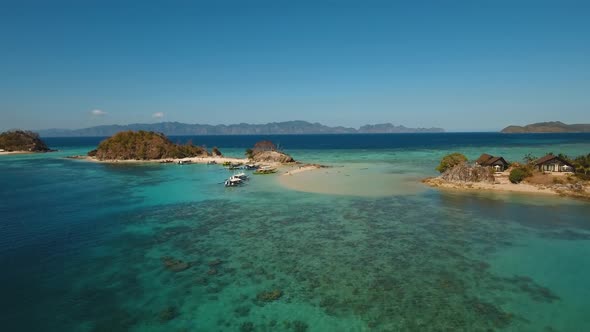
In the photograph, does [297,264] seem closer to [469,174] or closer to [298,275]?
[298,275]

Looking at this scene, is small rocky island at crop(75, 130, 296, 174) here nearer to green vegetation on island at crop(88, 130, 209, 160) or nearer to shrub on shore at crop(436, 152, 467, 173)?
green vegetation on island at crop(88, 130, 209, 160)

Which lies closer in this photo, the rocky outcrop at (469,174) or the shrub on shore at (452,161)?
the rocky outcrop at (469,174)

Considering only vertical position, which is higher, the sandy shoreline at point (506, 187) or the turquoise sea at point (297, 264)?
the sandy shoreline at point (506, 187)

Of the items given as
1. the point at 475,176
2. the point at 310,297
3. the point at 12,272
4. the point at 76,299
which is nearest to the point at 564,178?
the point at 475,176

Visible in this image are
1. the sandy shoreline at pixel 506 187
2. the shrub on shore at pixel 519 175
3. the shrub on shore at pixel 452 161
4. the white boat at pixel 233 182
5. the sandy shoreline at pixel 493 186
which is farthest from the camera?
the shrub on shore at pixel 452 161

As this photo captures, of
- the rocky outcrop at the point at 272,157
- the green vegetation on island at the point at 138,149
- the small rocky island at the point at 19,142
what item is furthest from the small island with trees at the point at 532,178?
the small rocky island at the point at 19,142

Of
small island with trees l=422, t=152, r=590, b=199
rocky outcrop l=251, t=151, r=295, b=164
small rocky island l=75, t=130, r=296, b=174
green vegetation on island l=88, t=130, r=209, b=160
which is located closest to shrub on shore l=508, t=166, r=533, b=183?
small island with trees l=422, t=152, r=590, b=199

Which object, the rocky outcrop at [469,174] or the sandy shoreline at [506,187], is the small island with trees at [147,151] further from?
the sandy shoreline at [506,187]
